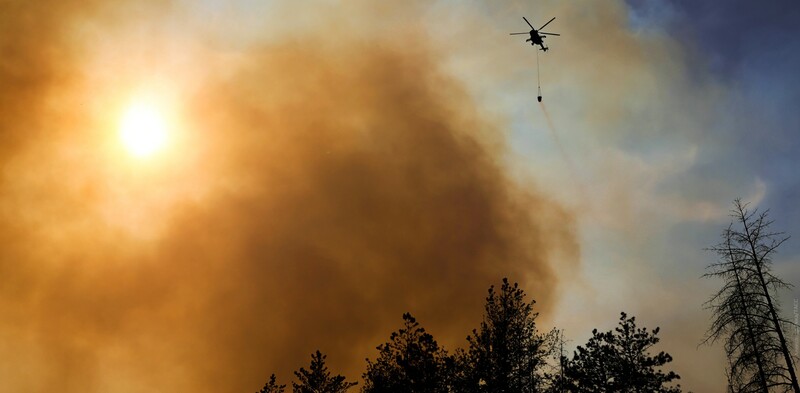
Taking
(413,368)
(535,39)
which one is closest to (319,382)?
(413,368)

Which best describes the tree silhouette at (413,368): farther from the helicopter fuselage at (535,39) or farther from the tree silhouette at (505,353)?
the helicopter fuselage at (535,39)

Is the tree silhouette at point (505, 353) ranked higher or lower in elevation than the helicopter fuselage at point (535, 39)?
lower

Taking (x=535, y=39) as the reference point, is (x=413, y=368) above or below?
below

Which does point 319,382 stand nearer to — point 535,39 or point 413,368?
point 413,368

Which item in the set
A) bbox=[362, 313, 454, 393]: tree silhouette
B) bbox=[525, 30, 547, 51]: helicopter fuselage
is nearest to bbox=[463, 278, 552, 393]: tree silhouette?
bbox=[362, 313, 454, 393]: tree silhouette

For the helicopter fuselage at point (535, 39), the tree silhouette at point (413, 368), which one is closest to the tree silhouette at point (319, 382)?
the tree silhouette at point (413, 368)

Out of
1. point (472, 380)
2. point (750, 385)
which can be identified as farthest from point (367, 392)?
point (750, 385)

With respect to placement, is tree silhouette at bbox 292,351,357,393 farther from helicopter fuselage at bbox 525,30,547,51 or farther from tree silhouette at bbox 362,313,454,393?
helicopter fuselage at bbox 525,30,547,51

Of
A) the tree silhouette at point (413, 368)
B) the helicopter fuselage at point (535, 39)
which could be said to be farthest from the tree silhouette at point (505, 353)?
the helicopter fuselage at point (535, 39)

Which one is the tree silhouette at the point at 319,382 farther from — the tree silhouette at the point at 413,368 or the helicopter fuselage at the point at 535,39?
the helicopter fuselage at the point at 535,39

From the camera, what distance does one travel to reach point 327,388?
1407 inches

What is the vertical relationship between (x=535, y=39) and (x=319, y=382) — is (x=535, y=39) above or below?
above

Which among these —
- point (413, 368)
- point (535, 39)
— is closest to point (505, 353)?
point (413, 368)

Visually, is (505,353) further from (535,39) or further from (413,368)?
(535,39)
